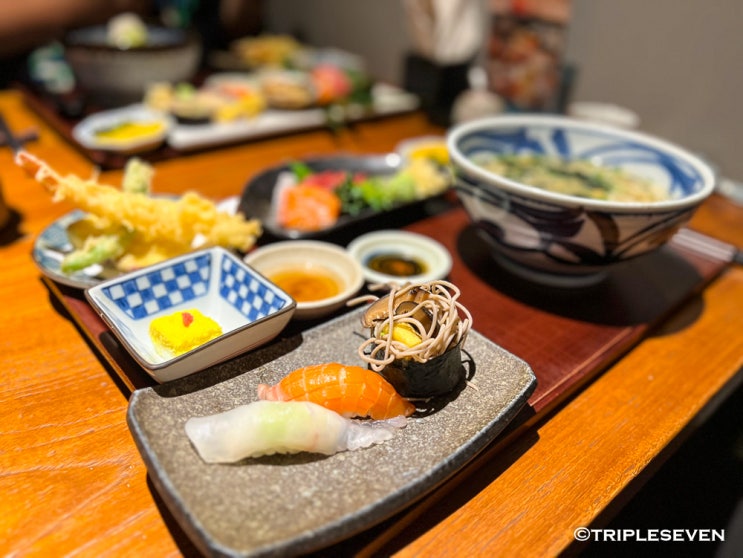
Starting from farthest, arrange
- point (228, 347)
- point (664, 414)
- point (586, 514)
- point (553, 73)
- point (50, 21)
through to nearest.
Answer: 1. point (50, 21)
2. point (553, 73)
3. point (664, 414)
4. point (228, 347)
5. point (586, 514)

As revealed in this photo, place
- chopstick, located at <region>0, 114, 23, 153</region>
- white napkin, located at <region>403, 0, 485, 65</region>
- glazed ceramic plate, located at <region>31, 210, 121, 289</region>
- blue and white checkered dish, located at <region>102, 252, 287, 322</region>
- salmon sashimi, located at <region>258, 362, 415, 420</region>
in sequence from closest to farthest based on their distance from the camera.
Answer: salmon sashimi, located at <region>258, 362, 415, 420</region>, blue and white checkered dish, located at <region>102, 252, 287, 322</region>, glazed ceramic plate, located at <region>31, 210, 121, 289</region>, chopstick, located at <region>0, 114, 23, 153</region>, white napkin, located at <region>403, 0, 485, 65</region>

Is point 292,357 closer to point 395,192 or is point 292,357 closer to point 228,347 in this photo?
point 228,347

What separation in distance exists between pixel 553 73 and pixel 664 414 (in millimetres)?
2119

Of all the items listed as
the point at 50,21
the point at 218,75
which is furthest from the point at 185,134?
the point at 50,21

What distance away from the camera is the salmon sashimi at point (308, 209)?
1.79 m

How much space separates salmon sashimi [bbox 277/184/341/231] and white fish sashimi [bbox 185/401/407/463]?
2.86 feet

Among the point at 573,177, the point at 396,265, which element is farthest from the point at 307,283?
the point at 573,177

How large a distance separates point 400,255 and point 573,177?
61 cm

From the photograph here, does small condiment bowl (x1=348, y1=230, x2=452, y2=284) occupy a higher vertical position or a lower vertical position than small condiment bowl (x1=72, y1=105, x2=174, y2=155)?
lower

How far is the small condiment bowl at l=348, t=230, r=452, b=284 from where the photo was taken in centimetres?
162

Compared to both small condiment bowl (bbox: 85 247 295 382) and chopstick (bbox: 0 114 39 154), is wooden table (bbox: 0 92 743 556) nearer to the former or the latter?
small condiment bowl (bbox: 85 247 295 382)

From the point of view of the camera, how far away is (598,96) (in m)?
2.90

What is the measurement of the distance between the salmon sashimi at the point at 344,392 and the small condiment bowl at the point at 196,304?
0.14 metres

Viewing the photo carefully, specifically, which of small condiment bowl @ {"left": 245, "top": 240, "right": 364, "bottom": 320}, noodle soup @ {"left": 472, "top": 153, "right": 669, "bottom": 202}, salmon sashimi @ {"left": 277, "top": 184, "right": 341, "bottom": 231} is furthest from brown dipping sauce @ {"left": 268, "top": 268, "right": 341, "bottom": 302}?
noodle soup @ {"left": 472, "top": 153, "right": 669, "bottom": 202}
